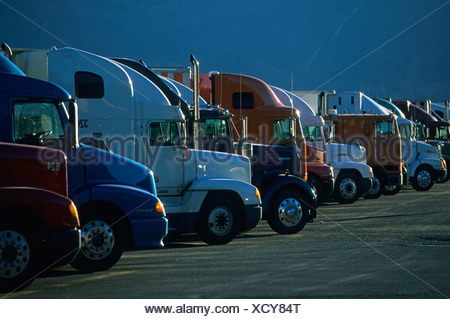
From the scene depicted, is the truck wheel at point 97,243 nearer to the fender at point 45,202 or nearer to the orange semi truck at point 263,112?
the fender at point 45,202

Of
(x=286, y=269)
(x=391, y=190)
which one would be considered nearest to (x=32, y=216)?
(x=286, y=269)

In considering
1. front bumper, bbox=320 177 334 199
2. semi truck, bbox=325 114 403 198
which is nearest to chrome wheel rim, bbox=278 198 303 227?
front bumper, bbox=320 177 334 199

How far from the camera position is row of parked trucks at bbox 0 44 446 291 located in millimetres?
8648

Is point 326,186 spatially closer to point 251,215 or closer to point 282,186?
point 282,186

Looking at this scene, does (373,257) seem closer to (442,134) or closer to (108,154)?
(108,154)

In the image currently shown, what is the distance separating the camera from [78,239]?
8875mm

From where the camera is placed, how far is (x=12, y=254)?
8.29 m

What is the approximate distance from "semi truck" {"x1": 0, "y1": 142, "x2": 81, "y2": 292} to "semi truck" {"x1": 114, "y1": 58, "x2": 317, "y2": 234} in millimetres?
5574

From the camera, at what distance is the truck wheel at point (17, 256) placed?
8.24 metres

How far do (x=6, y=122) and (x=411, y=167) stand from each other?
21137mm

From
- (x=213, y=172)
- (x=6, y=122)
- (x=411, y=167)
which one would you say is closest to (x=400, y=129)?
(x=411, y=167)

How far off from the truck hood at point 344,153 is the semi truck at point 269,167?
687 centimetres

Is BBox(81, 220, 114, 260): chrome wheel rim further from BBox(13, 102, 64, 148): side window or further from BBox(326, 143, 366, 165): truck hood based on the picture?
BBox(326, 143, 366, 165): truck hood

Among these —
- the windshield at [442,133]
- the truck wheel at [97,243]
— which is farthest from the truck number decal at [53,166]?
the windshield at [442,133]
